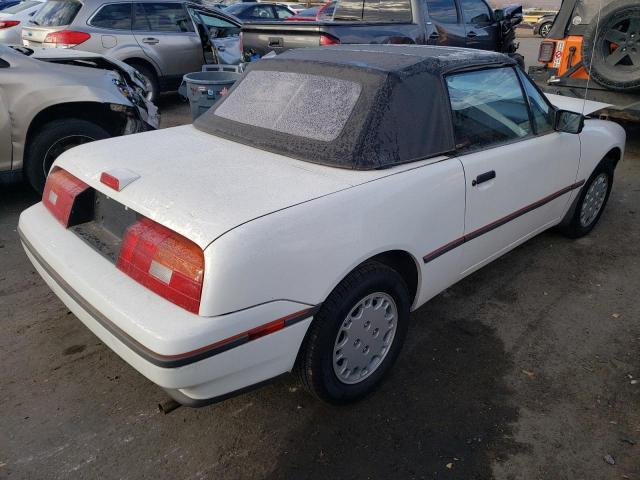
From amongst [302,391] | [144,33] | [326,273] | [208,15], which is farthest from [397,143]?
[208,15]

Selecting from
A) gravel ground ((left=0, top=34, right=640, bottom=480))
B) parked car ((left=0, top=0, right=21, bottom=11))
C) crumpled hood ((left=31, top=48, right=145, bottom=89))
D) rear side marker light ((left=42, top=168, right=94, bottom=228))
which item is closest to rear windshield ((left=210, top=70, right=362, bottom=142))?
rear side marker light ((left=42, top=168, right=94, bottom=228))

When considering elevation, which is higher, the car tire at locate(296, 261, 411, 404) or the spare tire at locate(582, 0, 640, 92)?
the spare tire at locate(582, 0, 640, 92)

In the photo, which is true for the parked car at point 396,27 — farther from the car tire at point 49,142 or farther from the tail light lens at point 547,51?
the car tire at point 49,142

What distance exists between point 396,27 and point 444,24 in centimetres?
123

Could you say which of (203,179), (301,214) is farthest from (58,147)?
(301,214)

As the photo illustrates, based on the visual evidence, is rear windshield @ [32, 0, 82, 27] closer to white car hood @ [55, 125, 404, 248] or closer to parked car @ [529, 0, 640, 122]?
white car hood @ [55, 125, 404, 248]

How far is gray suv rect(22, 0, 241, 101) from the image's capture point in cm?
741

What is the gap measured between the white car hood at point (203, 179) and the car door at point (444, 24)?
6196mm

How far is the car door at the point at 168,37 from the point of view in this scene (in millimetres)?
8000

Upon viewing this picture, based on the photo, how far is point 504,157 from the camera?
3.03 metres

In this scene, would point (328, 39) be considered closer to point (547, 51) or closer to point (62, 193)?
point (547, 51)

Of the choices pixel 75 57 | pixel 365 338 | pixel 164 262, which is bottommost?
pixel 365 338

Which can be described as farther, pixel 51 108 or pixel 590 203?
pixel 51 108

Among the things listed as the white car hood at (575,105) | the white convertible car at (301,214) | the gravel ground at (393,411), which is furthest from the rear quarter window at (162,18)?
the white car hood at (575,105)
